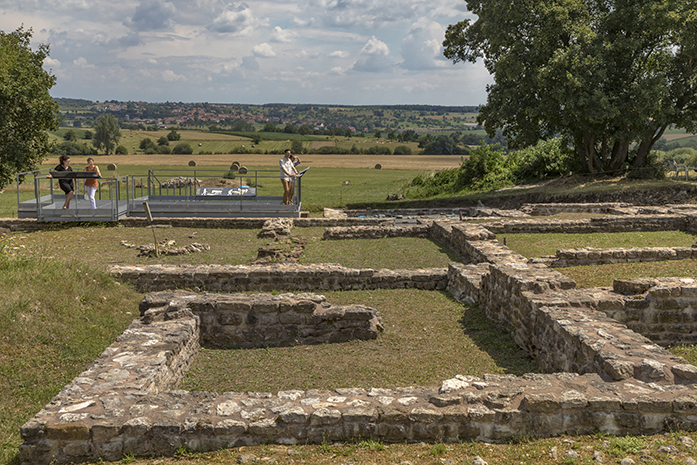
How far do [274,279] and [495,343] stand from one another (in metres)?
4.67

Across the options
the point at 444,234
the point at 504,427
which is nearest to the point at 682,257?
the point at 444,234

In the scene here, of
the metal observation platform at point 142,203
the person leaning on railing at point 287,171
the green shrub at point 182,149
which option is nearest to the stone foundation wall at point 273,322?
the metal observation platform at point 142,203

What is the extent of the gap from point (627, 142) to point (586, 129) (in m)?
3.20

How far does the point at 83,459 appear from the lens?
4.45 metres

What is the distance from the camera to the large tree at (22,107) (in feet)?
77.8

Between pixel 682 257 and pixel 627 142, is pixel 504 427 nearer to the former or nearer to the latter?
pixel 682 257

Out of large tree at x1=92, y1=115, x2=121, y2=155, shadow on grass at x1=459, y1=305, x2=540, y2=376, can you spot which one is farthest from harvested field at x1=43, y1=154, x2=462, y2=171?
shadow on grass at x1=459, y1=305, x2=540, y2=376

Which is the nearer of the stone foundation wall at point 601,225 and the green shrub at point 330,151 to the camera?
the stone foundation wall at point 601,225

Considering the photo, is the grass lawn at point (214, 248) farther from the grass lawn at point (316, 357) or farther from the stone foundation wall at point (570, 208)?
the stone foundation wall at point (570, 208)

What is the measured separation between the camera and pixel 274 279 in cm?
1057

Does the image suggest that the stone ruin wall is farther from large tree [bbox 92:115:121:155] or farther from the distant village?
the distant village

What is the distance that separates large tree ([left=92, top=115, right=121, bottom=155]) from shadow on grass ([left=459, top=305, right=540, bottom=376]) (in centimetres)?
8252

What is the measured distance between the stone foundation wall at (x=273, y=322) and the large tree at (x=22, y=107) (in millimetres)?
20993

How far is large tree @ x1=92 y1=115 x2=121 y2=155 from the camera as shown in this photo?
8181 centimetres
